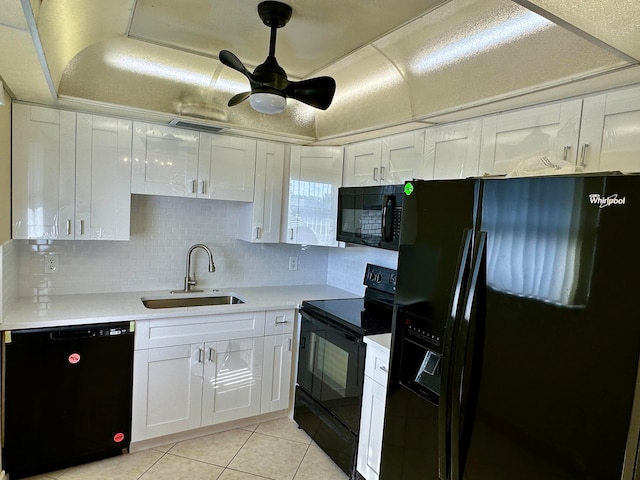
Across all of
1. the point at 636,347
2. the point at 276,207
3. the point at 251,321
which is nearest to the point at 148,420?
the point at 251,321

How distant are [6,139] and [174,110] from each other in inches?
36.6

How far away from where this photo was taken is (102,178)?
261cm

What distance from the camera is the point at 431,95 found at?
219 cm

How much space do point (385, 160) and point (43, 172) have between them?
85.6 inches

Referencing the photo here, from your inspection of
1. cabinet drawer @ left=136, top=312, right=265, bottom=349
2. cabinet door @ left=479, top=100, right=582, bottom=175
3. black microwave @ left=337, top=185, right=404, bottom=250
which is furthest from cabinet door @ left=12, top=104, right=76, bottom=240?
cabinet door @ left=479, top=100, right=582, bottom=175

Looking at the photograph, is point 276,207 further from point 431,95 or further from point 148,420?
point 148,420

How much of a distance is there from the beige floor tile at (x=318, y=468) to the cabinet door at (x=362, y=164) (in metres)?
1.91

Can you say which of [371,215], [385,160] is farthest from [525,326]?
[385,160]

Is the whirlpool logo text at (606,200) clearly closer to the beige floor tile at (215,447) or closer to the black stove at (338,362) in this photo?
the black stove at (338,362)

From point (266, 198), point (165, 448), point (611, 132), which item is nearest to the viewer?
point (611, 132)

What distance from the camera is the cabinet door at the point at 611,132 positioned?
152 cm

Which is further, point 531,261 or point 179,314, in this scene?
point 179,314

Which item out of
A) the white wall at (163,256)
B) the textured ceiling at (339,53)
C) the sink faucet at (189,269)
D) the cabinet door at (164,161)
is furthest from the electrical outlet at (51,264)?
the textured ceiling at (339,53)

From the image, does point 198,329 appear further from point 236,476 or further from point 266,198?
point 266,198
